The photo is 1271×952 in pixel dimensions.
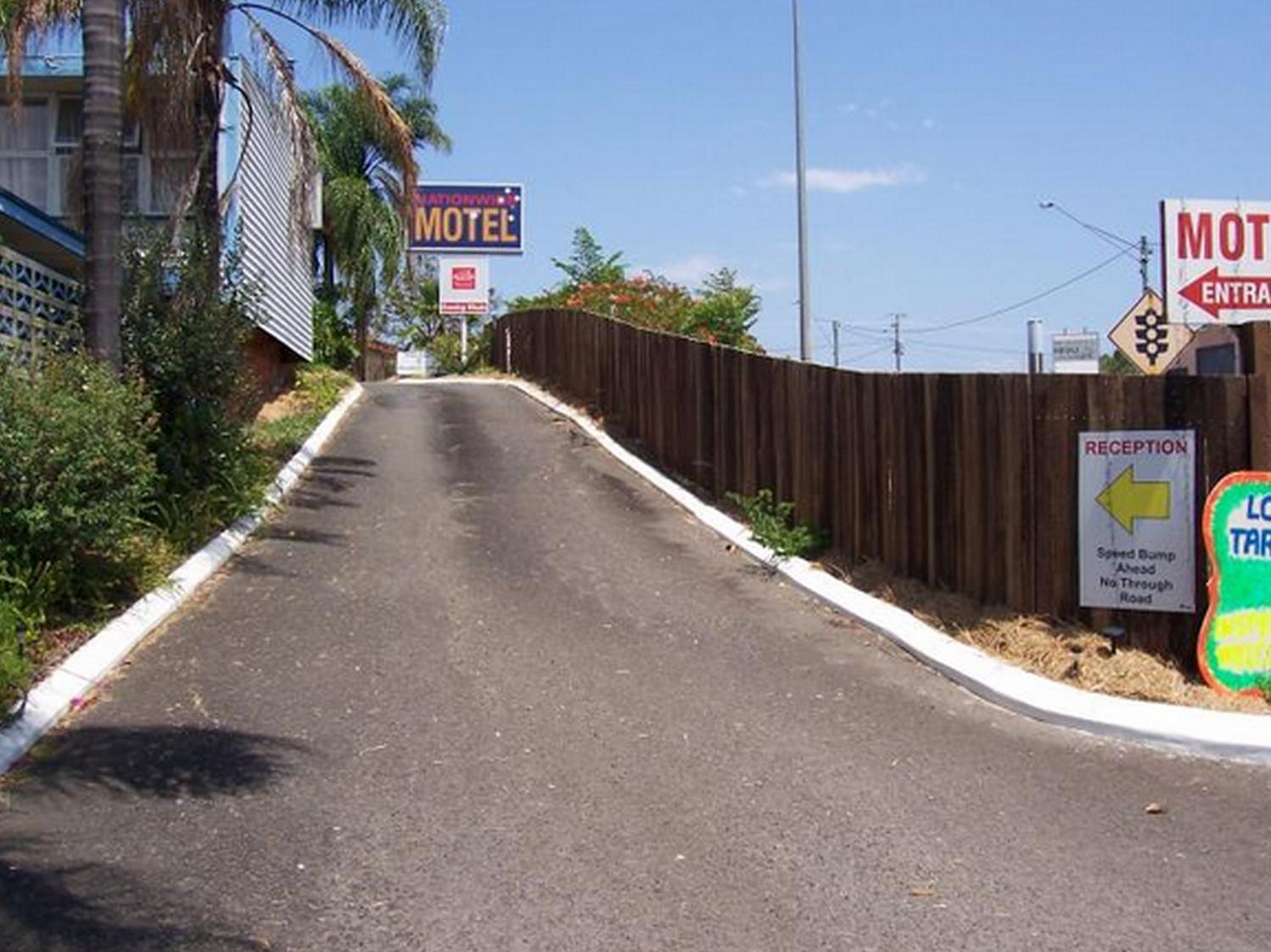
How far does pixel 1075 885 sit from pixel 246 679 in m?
4.66

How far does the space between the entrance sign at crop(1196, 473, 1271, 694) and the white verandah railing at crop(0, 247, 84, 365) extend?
7.69m

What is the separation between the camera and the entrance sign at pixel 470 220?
4038 cm

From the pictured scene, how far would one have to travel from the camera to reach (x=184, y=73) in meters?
13.3

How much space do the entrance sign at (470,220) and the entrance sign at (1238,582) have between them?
112 ft

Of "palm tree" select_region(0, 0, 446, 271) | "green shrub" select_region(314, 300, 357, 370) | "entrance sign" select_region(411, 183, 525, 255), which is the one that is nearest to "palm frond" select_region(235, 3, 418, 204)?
"palm tree" select_region(0, 0, 446, 271)

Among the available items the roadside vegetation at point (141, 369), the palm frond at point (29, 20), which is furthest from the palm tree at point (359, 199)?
the palm frond at point (29, 20)

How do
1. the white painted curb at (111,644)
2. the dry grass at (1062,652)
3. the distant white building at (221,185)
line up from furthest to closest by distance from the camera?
the distant white building at (221,185) < the dry grass at (1062,652) < the white painted curb at (111,644)

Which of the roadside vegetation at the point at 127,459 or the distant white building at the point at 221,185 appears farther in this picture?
the distant white building at the point at 221,185

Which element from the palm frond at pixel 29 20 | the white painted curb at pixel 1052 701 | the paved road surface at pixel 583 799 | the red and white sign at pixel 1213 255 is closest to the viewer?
the paved road surface at pixel 583 799

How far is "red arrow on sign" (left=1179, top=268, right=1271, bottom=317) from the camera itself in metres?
9.27

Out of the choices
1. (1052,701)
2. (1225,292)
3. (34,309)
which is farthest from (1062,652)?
(34,309)

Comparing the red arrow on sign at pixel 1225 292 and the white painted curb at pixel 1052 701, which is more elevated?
the red arrow on sign at pixel 1225 292

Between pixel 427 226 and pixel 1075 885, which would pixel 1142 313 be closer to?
pixel 1075 885

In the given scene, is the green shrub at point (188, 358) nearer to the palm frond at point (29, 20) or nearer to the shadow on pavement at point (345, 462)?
the palm frond at point (29, 20)
